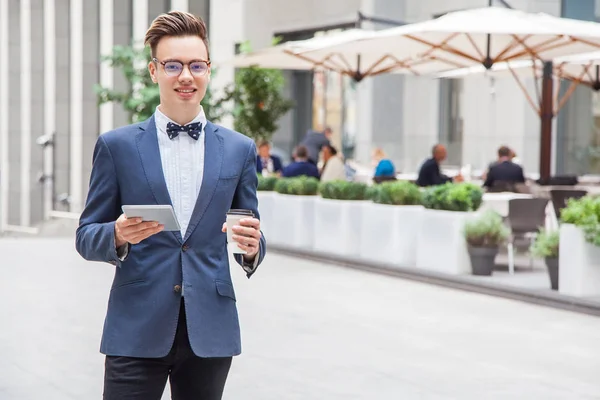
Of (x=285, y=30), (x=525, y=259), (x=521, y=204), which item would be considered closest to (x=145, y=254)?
(x=521, y=204)

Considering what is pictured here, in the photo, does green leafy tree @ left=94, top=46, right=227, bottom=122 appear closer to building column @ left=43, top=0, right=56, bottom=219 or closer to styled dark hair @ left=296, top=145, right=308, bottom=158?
styled dark hair @ left=296, top=145, right=308, bottom=158

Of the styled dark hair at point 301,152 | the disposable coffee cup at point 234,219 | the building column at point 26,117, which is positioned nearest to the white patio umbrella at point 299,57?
the styled dark hair at point 301,152

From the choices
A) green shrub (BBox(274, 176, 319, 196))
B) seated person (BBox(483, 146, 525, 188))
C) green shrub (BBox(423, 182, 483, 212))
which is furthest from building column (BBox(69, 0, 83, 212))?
green shrub (BBox(423, 182, 483, 212))

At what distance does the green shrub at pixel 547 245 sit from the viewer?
1327 centimetres

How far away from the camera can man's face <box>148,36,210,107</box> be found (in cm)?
376

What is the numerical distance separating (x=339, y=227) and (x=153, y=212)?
1430 cm

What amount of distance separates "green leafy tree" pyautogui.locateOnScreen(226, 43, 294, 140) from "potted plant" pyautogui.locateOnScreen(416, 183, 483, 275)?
533 inches

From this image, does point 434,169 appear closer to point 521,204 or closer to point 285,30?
point 521,204

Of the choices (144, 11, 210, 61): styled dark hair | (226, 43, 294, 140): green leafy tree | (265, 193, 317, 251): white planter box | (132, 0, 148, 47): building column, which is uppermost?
(132, 0, 148, 47): building column

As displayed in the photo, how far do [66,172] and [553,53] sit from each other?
2948cm

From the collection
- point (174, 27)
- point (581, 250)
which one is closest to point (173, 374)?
point (174, 27)

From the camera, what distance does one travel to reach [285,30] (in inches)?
1377

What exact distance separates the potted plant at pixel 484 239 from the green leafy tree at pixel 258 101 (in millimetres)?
14284

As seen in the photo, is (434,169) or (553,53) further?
(434,169)
